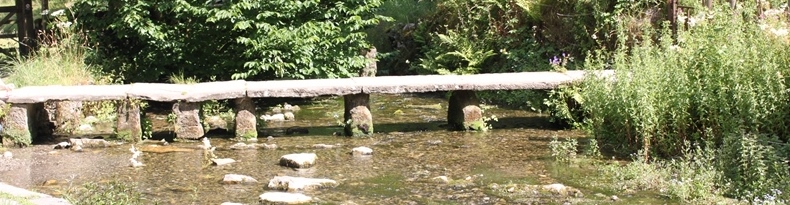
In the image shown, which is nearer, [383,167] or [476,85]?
[383,167]

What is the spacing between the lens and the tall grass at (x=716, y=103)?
839 cm

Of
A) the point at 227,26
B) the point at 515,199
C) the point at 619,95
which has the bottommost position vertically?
the point at 515,199

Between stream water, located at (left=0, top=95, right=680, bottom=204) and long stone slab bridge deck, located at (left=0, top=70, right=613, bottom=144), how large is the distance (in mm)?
255

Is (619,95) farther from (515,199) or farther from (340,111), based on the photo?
(340,111)

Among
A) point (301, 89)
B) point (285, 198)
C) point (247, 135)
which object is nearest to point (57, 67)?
point (247, 135)

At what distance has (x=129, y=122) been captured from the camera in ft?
39.1

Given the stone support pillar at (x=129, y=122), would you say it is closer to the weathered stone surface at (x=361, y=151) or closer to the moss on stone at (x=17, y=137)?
the moss on stone at (x=17, y=137)

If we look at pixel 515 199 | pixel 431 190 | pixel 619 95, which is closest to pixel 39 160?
pixel 431 190

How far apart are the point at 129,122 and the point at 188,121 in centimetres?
69

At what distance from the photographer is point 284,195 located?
850cm

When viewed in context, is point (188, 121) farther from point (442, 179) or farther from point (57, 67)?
point (442, 179)

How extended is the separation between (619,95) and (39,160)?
19.7 feet

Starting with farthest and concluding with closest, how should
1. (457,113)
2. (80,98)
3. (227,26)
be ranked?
1. (227,26)
2. (457,113)
3. (80,98)

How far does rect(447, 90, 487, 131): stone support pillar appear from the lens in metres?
12.4
